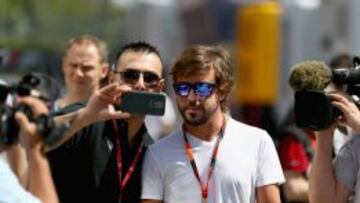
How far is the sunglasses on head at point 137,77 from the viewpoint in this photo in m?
5.89

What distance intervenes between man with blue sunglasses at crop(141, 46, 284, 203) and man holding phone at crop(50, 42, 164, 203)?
0.31ft

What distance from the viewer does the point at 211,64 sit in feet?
19.1

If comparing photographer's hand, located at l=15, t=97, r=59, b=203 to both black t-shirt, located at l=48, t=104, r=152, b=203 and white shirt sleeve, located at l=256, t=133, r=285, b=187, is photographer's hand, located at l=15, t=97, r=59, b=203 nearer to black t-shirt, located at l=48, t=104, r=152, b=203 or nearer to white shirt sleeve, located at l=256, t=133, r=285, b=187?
black t-shirt, located at l=48, t=104, r=152, b=203

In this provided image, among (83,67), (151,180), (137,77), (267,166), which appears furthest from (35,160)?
(83,67)

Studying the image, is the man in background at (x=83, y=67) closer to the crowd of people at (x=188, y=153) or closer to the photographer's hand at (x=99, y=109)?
the crowd of people at (x=188, y=153)

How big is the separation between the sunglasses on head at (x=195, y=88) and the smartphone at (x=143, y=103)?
8.8 inches

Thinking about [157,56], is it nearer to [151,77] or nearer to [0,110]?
[151,77]

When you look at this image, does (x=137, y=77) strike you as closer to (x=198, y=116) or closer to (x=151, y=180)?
(x=198, y=116)

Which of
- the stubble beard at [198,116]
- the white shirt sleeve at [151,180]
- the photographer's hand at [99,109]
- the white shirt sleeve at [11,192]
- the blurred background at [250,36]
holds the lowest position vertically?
the blurred background at [250,36]

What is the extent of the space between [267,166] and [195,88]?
1.66ft

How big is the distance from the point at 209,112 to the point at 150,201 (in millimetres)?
493

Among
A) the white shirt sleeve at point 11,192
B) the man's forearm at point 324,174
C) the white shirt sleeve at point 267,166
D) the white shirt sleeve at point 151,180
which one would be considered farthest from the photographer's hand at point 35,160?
the man's forearm at point 324,174

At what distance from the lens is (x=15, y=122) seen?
4742 millimetres

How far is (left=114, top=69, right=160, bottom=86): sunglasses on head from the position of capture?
589 centimetres
